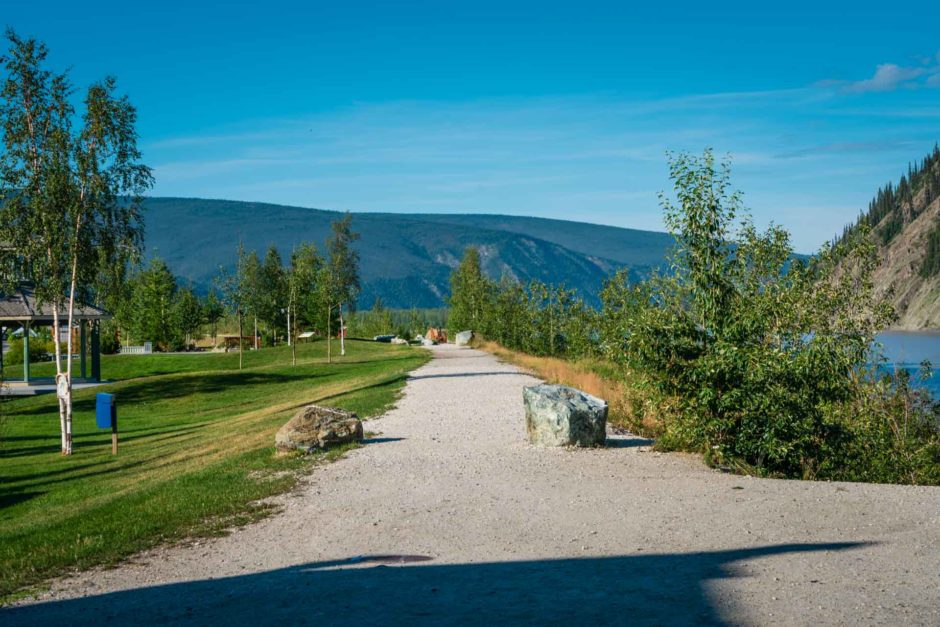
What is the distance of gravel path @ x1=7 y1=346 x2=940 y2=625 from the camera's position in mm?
6469

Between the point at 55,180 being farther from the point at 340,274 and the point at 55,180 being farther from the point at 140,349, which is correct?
the point at 140,349

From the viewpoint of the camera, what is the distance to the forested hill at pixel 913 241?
125250 millimetres

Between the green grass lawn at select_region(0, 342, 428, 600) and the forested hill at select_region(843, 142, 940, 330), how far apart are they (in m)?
89.5

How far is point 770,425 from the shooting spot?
41.1ft

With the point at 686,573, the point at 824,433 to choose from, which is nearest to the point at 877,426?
the point at 824,433

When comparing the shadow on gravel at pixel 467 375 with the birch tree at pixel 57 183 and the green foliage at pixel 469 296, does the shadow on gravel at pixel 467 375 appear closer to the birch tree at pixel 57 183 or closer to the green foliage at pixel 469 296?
the birch tree at pixel 57 183

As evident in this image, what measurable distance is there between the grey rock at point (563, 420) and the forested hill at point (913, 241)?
99.5m

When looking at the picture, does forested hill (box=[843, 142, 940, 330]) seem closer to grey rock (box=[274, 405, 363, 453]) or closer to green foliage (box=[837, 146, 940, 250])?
green foliage (box=[837, 146, 940, 250])

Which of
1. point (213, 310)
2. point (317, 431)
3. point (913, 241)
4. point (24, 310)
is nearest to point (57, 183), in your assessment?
point (317, 431)

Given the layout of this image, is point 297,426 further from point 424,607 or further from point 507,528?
point 424,607

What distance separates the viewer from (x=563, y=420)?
47.6 feet

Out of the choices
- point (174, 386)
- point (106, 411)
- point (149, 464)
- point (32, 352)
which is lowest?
point (149, 464)

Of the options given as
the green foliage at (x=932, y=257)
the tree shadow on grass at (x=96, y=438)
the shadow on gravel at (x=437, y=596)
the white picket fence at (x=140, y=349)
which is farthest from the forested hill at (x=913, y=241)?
the shadow on gravel at (x=437, y=596)

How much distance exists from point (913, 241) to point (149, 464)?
143723 mm
